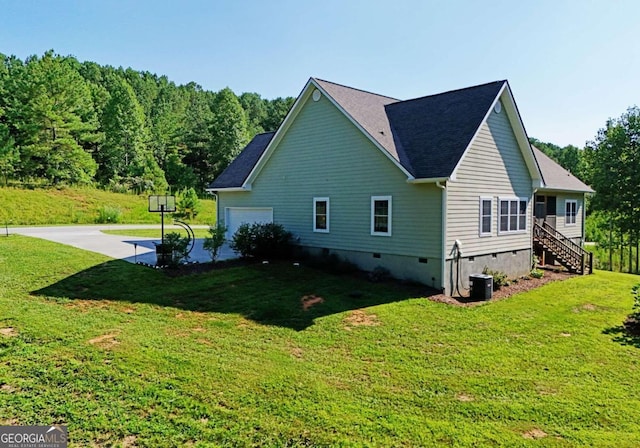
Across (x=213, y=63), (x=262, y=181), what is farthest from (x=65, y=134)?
(x=262, y=181)

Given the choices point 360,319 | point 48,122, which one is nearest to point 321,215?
point 360,319

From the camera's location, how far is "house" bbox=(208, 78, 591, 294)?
12891 millimetres

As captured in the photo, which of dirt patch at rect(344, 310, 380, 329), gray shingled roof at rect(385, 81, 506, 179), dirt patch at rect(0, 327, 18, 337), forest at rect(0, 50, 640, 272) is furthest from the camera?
forest at rect(0, 50, 640, 272)

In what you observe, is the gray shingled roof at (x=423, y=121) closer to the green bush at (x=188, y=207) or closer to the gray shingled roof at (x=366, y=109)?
the gray shingled roof at (x=366, y=109)

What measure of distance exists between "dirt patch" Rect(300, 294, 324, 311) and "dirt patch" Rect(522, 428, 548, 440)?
20.3ft

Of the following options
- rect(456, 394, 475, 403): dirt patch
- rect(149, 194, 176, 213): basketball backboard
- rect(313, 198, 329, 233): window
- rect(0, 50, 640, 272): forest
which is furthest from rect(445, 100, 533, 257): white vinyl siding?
rect(0, 50, 640, 272): forest

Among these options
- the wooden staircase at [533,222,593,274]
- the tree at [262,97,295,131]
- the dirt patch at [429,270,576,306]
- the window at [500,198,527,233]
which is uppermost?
the tree at [262,97,295,131]

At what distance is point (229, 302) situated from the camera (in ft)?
35.8

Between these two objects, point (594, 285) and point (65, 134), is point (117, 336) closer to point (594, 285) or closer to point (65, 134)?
point (594, 285)

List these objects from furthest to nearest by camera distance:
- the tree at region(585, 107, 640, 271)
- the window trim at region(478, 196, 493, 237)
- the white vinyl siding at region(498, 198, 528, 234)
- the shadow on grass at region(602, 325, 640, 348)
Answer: the tree at region(585, 107, 640, 271) → the white vinyl siding at region(498, 198, 528, 234) → the window trim at region(478, 196, 493, 237) → the shadow on grass at region(602, 325, 640, 348)

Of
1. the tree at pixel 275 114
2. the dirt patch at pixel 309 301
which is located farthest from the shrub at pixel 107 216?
the tree at pixel 275 114

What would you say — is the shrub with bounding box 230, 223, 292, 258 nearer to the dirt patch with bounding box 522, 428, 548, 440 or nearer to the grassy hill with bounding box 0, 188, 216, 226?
the dirt patch with bounding box 522, 428, 548, 440

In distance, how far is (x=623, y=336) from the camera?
9078mm

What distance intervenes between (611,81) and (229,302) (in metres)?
17.1
